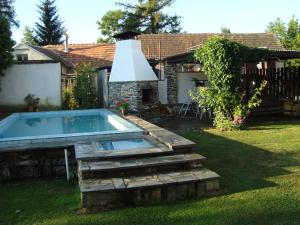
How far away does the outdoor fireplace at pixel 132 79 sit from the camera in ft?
48.4

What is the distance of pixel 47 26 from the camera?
139 feet

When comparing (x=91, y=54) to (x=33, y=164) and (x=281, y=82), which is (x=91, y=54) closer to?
(x=281, y=82)

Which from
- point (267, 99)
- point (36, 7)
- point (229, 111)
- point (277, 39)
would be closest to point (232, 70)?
point (229, 111)

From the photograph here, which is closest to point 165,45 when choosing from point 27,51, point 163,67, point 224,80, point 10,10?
point 163,67

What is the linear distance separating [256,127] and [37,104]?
967cm

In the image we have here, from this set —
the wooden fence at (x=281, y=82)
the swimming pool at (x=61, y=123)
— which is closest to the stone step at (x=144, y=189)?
the swimming pool at (x=61, y=123)

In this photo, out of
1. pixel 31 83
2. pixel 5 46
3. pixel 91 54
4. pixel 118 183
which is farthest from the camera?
pixel 91 54

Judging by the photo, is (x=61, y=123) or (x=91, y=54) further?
(x=91, y=54)

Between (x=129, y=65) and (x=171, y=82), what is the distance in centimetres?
281

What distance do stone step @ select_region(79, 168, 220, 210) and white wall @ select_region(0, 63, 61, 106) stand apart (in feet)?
40.4

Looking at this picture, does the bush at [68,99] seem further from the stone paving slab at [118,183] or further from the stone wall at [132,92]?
the stone paving slab at [118,183]

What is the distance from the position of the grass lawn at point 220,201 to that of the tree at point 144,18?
30492 mm

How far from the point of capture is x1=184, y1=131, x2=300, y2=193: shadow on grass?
19.8 ft

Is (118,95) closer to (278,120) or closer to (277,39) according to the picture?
(278,120)
